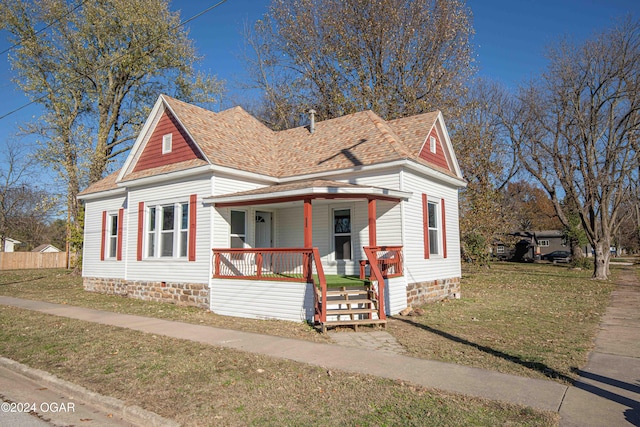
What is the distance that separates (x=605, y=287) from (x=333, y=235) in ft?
46.2

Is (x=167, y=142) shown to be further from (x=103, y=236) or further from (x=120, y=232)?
(x=103, y=236)

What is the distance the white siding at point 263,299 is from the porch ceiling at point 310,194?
2239mm

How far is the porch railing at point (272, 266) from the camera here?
9961 mm

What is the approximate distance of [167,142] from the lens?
1484cm

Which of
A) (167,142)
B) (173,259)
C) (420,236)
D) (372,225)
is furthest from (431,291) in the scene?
(167,142)

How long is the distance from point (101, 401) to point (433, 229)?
37.6ft

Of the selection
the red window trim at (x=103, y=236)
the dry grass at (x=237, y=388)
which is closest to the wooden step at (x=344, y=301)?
the dry grass at (x=237, y=388)

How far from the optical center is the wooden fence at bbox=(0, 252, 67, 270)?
37719mm

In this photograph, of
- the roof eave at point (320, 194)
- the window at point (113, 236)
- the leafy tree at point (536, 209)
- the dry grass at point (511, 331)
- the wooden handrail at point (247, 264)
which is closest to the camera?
the dry grass at point (511, 331)

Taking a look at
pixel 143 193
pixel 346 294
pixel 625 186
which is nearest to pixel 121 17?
pixel 143 193

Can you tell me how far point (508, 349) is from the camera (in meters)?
7.56

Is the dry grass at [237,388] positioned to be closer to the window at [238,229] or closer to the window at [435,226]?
the window at [238,229]

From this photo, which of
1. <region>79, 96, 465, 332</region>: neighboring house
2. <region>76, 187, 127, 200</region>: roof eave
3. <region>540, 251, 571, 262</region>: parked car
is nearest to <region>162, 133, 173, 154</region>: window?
<region>79, 96, 465, 332</region>: neighboring house

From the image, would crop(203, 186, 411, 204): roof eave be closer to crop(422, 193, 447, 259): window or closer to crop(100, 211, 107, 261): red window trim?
crop(422, 193, 447, 259): window
